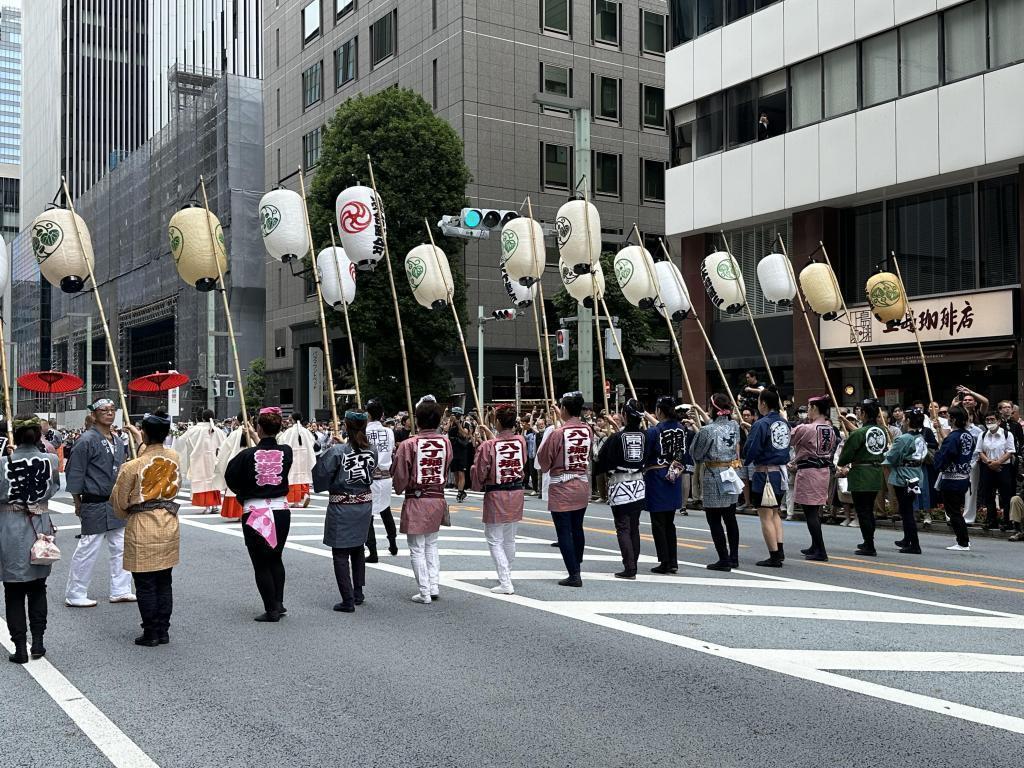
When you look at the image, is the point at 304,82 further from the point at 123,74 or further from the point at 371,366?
the point at 123,74

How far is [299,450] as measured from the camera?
16891 mm

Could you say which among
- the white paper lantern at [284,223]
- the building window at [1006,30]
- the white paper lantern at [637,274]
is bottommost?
the white paper lantern at [637,274]

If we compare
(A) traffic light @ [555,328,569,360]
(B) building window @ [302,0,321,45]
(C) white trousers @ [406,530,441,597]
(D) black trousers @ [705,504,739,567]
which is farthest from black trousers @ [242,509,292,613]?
(B) building window @ [302,0,321,45]

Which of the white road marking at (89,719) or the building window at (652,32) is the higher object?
the building window at (652,32)

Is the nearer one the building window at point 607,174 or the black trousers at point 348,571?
the black trousers at point 348,571

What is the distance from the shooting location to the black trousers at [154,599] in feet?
25.1

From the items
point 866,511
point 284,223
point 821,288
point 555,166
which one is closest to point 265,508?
point 866,511

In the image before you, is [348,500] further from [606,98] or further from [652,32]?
[652,32]

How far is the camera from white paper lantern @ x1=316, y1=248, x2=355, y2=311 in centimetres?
1906

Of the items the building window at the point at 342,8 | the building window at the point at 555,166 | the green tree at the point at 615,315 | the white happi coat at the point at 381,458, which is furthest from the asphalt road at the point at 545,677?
the building window at the point at 342,8

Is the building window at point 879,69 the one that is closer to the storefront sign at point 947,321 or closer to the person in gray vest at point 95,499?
the storefront sign at point 947,321

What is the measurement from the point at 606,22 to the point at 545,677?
43.0 m

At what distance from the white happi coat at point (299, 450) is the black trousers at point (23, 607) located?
9370 millimetres

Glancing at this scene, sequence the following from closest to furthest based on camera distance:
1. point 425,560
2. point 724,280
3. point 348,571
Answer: point 348,571
point 425,560
point 724,280
